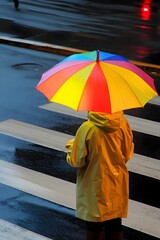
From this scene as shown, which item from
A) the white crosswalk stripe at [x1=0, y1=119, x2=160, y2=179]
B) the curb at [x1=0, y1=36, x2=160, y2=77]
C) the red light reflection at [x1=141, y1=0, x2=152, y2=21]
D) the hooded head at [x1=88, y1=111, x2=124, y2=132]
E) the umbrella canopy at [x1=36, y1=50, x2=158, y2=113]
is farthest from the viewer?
the red light reflection at [x1=141, y1=0, x2=152, y2=21]

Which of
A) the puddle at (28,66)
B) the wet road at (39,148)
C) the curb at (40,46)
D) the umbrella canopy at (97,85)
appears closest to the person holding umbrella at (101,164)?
the umbrella canopy at (97,85)

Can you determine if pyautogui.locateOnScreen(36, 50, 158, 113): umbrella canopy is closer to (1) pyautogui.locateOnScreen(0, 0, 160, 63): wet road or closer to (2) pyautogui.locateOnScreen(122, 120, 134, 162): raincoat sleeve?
(2) pyautogui.locateOnScreen(122, 120, 134, 162): raincoat sleeve

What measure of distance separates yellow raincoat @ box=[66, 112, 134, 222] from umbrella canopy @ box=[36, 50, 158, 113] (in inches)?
6.2

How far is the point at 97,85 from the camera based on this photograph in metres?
4.15

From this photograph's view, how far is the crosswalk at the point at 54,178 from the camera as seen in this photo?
19.1 ft

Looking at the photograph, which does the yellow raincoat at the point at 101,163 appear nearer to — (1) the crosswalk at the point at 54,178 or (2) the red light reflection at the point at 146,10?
(1) the crosswalk at the point at 54,178

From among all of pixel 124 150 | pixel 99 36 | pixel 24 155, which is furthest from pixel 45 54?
pixel 124 150

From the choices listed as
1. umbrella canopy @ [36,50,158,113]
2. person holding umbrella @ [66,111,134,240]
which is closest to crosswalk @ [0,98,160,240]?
person holding umbrella @ [66,111,134,240]

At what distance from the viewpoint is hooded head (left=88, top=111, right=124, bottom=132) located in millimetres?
4223

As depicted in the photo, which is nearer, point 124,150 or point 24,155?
point 124,150

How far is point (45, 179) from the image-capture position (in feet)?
22.3

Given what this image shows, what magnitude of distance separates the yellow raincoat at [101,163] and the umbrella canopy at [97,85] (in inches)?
6.2

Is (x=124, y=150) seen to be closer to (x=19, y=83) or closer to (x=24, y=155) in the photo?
(x=24, y=155)

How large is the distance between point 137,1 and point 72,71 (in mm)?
19036
